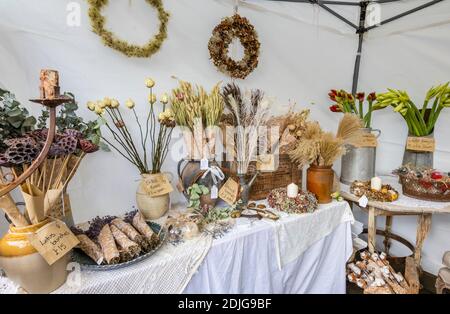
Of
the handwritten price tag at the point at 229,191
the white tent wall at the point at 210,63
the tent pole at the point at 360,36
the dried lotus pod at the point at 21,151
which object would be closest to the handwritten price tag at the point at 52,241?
the dried lotus pod at the point at 21,151

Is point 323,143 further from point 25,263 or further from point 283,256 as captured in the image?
point 25,263

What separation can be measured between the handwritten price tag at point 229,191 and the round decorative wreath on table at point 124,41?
2.30 ft

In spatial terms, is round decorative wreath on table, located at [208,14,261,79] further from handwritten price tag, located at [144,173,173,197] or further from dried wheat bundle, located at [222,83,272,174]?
handwritten price tag, located at [144,173,173,197]

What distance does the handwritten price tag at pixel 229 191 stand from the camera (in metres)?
1.20

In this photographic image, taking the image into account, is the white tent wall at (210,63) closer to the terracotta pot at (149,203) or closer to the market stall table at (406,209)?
the terracotta pot at (149,203)

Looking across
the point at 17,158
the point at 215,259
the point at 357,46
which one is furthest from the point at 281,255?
the point at 357,46

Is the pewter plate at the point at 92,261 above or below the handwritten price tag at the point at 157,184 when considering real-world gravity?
below

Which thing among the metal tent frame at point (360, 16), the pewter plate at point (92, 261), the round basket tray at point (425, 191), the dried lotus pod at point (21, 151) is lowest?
the pewter plate at point (92, 261)

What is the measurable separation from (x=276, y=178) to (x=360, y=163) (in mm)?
584

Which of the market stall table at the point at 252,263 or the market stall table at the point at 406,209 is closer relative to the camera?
the market stall table at the point at 252,263

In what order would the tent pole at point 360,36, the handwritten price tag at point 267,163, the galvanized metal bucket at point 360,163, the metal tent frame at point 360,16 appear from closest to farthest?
1. the handwritten price tag at point 267,163
2. the galvanized metal bucket at point 360,163
3. the metal tent frame at point 360,16
4. the tent pole at point 360,36

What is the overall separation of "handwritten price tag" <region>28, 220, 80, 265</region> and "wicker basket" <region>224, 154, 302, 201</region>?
779 millimetres
